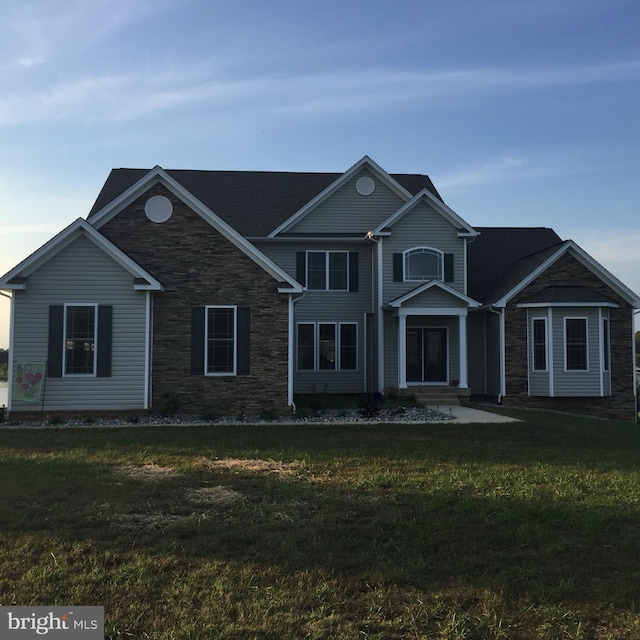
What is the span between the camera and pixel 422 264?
66.6ft

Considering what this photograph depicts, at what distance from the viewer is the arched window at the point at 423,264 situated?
20250mm

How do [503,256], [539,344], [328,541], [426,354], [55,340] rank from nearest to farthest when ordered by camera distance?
[328,541] → [55,340] → [539,344] → [426,354] → [503,256]

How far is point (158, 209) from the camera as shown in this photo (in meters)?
15.5

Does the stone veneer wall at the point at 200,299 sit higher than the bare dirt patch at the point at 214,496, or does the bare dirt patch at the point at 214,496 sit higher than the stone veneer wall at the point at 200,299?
the stone veneer wall at the point at 200,299

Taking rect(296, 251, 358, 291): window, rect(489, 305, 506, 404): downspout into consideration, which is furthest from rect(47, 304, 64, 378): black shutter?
rect(489, 305, 506, 404): downspout

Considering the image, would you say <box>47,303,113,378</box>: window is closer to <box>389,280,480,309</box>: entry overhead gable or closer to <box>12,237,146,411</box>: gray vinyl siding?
<box>12,237,146,411</box>: gray vinyl siding

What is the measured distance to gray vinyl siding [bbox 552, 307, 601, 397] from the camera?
62.3ft

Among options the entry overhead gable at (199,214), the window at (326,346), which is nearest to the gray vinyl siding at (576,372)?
the window at (326,346)

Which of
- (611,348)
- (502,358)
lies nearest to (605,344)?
(611,348)

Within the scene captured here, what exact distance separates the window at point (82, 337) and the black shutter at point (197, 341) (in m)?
2.05

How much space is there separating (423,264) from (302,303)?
445cm

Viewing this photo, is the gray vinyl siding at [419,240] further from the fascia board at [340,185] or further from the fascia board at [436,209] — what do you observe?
the fascia board at [340,185]

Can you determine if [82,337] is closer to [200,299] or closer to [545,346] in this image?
[200,299]
